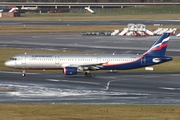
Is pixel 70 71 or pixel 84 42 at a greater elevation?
pixel 70 71

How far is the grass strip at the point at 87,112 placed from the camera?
49.5m

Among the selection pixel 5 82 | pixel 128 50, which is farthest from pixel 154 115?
pixel 128 50

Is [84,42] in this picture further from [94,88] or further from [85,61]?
[94,88]

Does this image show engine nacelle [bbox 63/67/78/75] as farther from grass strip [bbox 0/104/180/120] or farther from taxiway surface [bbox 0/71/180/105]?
grass strip [bbox 0/104/180/120]

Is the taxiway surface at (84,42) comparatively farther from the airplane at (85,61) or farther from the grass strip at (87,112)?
the grass strip at (87,112)

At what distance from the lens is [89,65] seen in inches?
3155

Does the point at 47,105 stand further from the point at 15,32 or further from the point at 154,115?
the point at 15,32

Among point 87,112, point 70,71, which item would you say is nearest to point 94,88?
point 70,71

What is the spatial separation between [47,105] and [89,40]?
85776 millimetres

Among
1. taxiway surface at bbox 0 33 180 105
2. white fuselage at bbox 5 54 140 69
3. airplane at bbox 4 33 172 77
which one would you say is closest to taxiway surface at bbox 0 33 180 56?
airplane at bbox 4 33 172 77

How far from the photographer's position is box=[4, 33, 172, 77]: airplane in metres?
79.7

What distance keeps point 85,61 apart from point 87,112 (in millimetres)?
27959

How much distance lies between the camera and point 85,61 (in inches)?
3157

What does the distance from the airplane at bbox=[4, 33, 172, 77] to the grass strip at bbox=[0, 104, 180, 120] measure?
2362 centimetres
